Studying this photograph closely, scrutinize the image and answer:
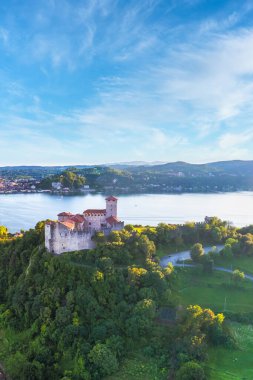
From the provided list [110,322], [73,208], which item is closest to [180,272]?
[110,322]

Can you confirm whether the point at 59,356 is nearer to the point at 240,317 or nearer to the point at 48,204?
the point at 240,317

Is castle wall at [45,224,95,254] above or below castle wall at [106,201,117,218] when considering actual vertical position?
below

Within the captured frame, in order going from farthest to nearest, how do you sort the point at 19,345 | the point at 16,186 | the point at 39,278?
1. the point at 16,186
2. the point at 39,278
3. the point at 19,345

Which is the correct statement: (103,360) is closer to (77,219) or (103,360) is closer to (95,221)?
(77,219)

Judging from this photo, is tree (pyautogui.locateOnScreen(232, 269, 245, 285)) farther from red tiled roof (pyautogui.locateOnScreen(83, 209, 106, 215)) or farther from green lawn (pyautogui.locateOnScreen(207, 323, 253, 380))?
red tiled roof (pyautogui.locateOnScreen(83, 209, 106, 215))

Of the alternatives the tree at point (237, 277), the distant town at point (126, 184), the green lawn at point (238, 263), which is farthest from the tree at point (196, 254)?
the distant town at point (126, 184)

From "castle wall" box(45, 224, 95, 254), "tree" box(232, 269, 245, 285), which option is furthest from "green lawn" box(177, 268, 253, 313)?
"castle wall" box(45, 224, 95, 254)

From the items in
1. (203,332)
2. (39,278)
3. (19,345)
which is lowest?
(19,345)
